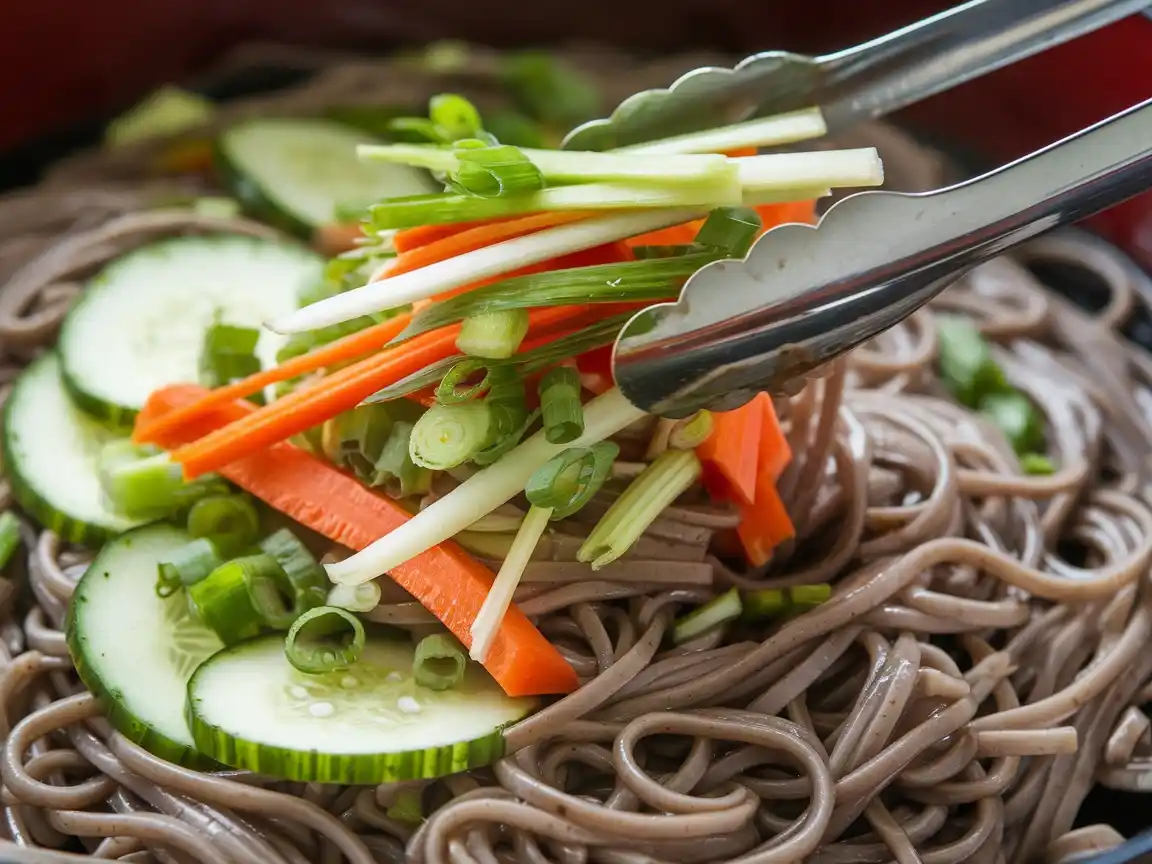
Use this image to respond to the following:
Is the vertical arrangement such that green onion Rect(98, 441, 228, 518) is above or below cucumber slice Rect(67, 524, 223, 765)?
above

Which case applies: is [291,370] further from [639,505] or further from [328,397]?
[639,505]

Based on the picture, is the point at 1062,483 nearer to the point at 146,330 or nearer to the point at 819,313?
the point at 819,313

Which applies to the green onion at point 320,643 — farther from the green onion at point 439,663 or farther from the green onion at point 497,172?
the green onion at point 497,172

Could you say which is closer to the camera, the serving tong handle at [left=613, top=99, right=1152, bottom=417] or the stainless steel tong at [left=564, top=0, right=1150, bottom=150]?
the serving tong handle at [left=613, top=99, right=1152, bottom=417]

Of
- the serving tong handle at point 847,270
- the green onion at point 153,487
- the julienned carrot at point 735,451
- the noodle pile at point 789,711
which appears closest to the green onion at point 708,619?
the noodle pile at point 789,711

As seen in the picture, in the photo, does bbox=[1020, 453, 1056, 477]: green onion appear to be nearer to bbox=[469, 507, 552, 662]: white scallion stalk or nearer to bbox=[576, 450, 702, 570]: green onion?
bbox=[576, 450, 702, 570]: green onion

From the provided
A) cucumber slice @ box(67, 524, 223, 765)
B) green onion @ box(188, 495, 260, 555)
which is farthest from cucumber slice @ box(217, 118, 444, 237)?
cucumber slice @ box(67, 524, 223, 765)
